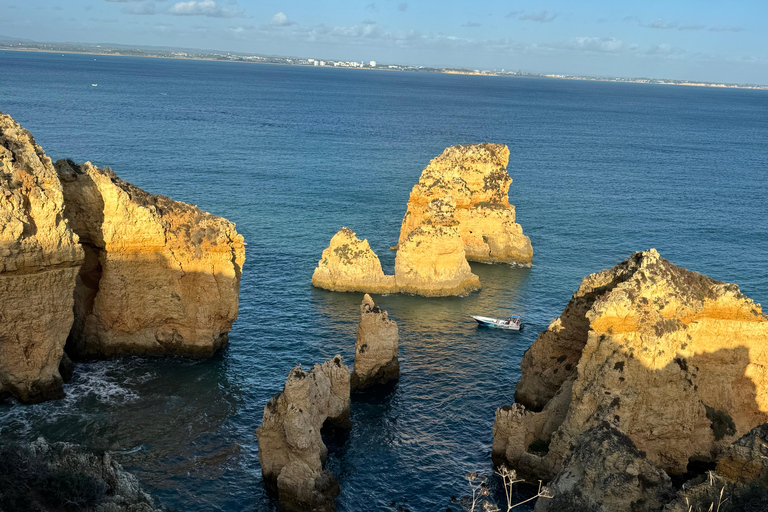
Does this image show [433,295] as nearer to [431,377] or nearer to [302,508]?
[431,377]

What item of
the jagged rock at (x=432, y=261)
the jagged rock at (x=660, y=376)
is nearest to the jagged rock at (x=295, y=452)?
the jagged rock at (x=660, y=376)

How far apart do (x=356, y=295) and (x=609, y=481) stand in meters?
43.1

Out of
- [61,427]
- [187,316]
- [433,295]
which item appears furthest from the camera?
[433,295]

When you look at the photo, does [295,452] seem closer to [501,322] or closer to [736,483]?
[736,483]

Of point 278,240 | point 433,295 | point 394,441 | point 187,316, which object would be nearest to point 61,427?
point 187,316

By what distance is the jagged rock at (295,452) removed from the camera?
112 feet

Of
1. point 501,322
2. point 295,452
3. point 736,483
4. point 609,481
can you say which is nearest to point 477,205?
point 501,322

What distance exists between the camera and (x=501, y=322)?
6003 centimetres

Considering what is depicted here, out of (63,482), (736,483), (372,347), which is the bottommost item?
(372,347)

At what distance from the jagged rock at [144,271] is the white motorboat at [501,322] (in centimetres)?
2157

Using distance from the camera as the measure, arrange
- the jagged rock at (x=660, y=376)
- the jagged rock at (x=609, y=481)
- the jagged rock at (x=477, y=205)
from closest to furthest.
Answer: the jagged rock at (x=609, y=481)
the jagged rock at (x=660, y=376)
the jagged rock at (x=477, y=205)

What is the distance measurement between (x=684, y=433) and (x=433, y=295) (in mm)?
A: 34085

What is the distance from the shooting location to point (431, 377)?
163ft

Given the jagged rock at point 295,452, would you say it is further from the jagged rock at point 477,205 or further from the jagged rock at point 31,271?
the jagged rock at point 477,205
